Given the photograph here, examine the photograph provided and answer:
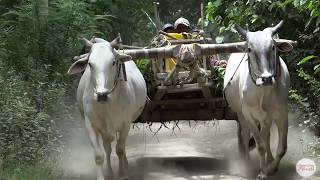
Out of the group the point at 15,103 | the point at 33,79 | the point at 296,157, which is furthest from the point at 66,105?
the point at 296,157

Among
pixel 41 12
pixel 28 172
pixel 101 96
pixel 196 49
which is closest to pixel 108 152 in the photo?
pixel 28 172

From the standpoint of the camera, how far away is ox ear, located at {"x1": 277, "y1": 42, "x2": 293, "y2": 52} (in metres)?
6.91

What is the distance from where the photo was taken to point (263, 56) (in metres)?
6.61

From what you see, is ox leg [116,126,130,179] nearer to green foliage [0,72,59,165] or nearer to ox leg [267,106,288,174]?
green foliage [0,72,59,165]

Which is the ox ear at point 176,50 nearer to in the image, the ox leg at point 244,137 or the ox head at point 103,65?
the ox head at point 103,65

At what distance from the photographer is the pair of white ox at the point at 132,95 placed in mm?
6598

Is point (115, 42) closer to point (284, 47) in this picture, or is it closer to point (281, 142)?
point (284, 47)

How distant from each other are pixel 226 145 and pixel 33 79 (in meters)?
4.46

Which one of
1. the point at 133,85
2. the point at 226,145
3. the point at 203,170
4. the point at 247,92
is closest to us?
the point at 247,92

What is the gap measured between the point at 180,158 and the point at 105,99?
3.70 m

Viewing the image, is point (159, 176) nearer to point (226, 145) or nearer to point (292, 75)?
point (292, 75)

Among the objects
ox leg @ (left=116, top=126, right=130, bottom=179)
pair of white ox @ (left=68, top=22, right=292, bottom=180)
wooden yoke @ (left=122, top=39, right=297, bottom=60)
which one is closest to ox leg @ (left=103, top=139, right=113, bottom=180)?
pair of white ox @ (left=68, top=22, right=292, bottom=180)

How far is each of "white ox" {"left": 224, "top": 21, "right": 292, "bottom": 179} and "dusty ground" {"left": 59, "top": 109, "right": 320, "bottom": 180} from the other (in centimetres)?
42

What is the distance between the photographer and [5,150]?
7.28 metres
